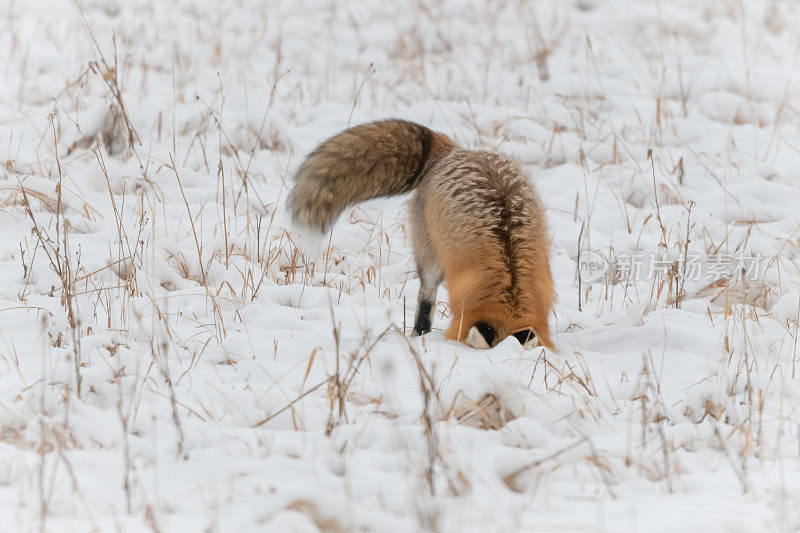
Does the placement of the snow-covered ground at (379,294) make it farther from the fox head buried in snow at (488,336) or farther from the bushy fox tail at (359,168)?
the bushy fox tail at (359,168)

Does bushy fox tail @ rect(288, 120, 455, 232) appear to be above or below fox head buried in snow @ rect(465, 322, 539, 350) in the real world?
above

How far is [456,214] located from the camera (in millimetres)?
4410

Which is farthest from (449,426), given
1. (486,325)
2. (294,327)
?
(294,327)

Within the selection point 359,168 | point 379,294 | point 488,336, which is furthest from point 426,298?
point 488,336

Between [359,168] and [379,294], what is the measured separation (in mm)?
1137

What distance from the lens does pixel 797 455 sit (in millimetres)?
3137

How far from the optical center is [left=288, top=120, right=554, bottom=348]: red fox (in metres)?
4.03

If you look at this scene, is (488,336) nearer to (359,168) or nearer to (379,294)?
(359,168)
